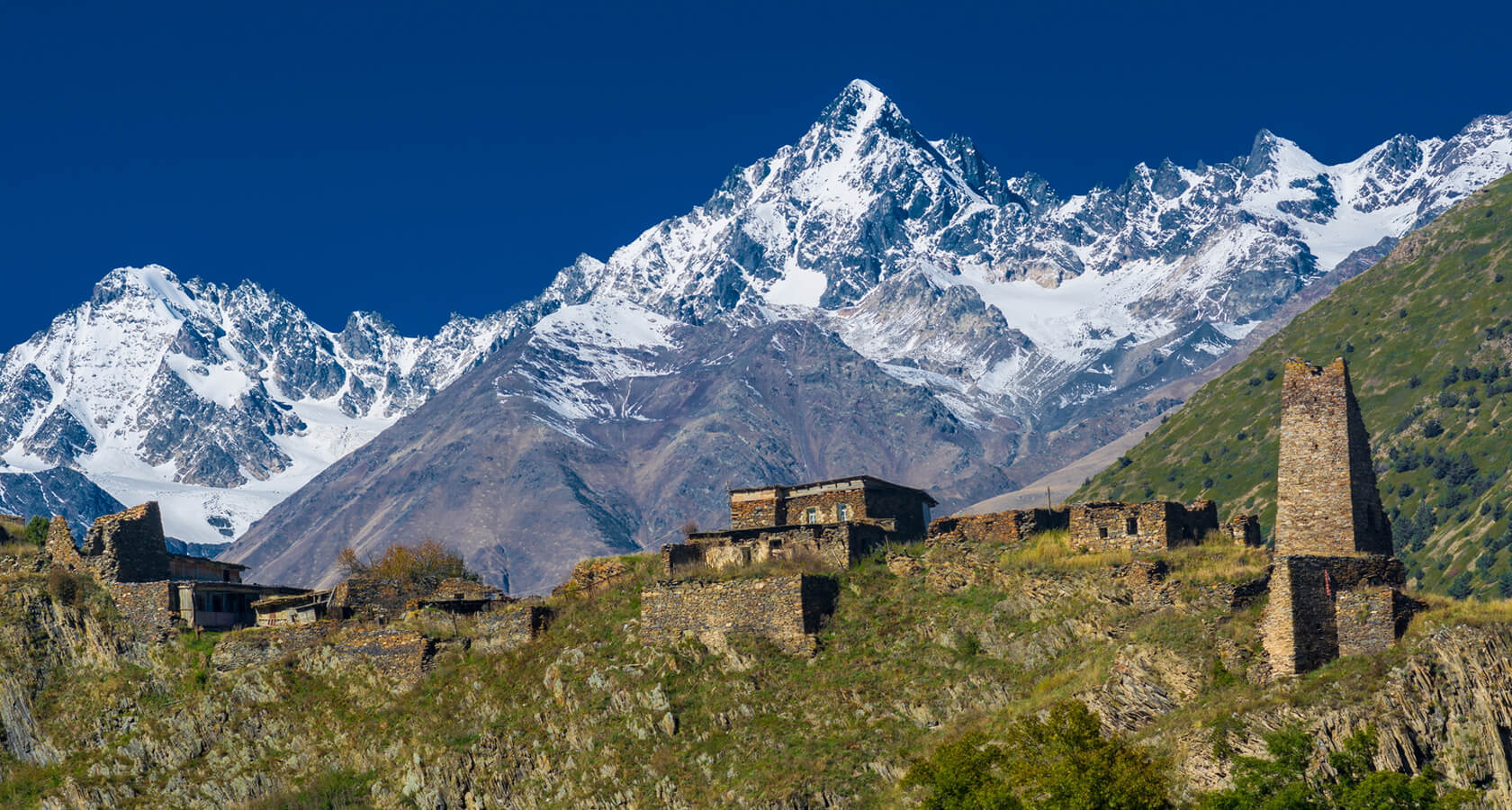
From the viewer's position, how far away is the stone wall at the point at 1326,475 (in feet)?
226

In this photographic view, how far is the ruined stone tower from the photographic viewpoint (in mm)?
61456

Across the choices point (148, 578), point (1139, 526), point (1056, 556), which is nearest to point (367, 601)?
point (148, 578)

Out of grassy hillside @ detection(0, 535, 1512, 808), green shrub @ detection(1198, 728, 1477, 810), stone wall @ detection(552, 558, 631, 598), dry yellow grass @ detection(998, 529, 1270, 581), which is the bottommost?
green shrub @ detection(1198, 728, 1477, 810)

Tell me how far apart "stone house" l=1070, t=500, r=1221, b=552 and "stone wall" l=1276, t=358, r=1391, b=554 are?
5.39 meters

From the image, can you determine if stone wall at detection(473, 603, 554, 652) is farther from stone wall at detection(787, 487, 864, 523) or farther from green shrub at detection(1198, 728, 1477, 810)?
green shrub at detection(1198, 728, 1477, 810)

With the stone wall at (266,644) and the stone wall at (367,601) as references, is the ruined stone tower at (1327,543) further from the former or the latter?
the stone wall at (266,644)

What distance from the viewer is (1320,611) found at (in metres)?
62.2

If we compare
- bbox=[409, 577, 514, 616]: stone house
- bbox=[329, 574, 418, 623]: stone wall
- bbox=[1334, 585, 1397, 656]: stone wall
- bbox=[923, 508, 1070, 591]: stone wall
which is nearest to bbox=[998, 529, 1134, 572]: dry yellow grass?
bbox=[923, 508, 1070, 591]: stone wall

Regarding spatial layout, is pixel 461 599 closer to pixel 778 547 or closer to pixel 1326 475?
pixel 778 547

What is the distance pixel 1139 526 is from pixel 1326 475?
8.79m

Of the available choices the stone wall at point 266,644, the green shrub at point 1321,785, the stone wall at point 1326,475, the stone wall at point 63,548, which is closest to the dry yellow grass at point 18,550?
the stone wall at point 63,548

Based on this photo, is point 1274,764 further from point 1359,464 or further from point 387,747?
point 387,747

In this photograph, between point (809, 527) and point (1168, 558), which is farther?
point (809, 527)

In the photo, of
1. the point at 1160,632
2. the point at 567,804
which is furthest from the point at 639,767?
the point at 1160,632
